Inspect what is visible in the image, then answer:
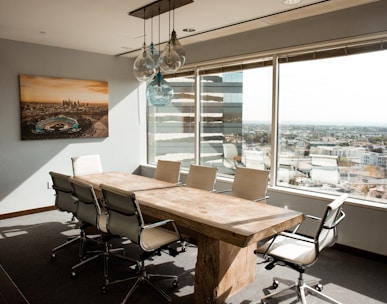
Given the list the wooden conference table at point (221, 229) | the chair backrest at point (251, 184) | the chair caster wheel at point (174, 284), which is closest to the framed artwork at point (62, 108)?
the wooden conference table at point (221, 229)

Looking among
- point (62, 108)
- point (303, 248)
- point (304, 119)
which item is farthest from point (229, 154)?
point (62, 108)

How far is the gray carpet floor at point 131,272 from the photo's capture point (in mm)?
2795

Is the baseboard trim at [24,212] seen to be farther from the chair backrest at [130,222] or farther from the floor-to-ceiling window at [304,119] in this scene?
the chair backrest at [130,222]

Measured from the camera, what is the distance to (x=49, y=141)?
17.8 ft

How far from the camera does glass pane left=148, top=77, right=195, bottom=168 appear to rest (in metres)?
5.95

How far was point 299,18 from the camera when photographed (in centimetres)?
400

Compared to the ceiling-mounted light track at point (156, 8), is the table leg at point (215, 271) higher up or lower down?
lower down

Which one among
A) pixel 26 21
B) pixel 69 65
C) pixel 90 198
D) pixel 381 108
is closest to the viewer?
pixel 90 198

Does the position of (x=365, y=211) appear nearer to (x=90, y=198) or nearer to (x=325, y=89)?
(x=325, y=89)

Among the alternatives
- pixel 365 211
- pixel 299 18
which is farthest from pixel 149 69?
pixel 365 211

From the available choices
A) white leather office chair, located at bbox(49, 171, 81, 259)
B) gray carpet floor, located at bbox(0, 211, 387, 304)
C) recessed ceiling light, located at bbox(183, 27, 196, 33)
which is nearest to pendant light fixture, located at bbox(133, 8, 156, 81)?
recessed ceiling light, located at bbox(183, 27, 196, 33)

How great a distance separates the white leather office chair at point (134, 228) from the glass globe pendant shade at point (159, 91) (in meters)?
1.16

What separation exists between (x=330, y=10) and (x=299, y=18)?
40cm

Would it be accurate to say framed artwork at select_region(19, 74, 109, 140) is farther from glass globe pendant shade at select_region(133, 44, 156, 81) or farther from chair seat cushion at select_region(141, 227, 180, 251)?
chair seat cushion at select_region(141, 227, 180, 251)
